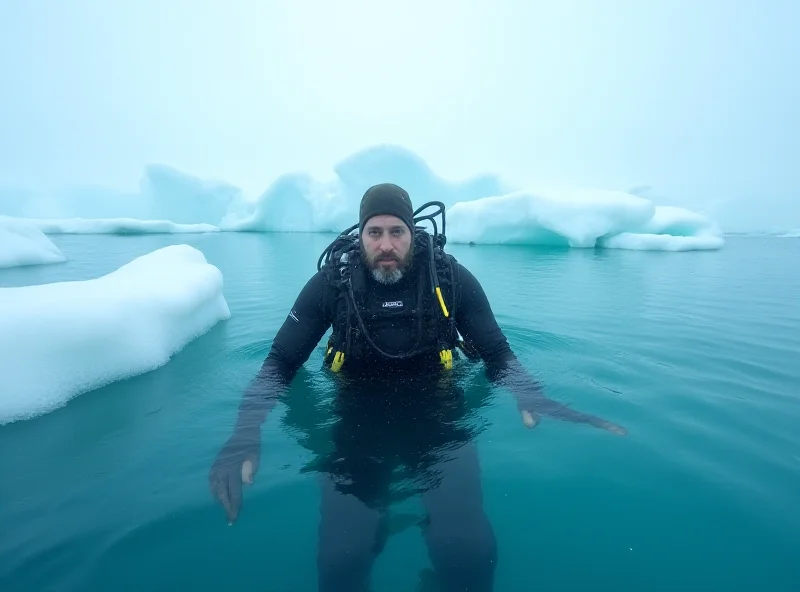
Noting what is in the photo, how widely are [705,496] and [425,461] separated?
52.9 inches

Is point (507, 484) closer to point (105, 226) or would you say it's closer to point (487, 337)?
point (487, 337)

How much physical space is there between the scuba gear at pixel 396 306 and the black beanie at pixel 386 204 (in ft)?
0.78

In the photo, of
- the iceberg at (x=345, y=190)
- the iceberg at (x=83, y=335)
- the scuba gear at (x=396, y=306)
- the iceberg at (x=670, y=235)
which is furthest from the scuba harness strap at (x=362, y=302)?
the iceberg at (x=345, y=190)

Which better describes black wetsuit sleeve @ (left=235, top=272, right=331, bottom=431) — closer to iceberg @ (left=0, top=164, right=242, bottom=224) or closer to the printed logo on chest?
the printed logo on chest

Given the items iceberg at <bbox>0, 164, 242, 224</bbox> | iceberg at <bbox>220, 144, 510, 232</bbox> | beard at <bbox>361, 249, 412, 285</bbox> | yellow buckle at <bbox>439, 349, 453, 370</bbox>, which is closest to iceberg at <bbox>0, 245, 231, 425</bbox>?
beard at <bbox>361, 249, 412, 285</bbox>

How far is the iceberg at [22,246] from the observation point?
41.4ft

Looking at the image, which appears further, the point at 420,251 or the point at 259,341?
the point at 259,341

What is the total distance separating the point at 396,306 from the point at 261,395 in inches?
37.6

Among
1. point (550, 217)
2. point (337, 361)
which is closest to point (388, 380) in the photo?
point (337, 361)

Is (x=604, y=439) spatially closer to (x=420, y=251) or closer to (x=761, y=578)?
(x=761, y=578)

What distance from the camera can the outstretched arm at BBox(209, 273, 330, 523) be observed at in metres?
1.87

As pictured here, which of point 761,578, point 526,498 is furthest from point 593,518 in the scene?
point 761,578

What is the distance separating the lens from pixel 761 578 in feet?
5.16

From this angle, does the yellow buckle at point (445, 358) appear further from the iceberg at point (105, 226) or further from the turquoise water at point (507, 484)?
the iceberg at point (105, 226)
